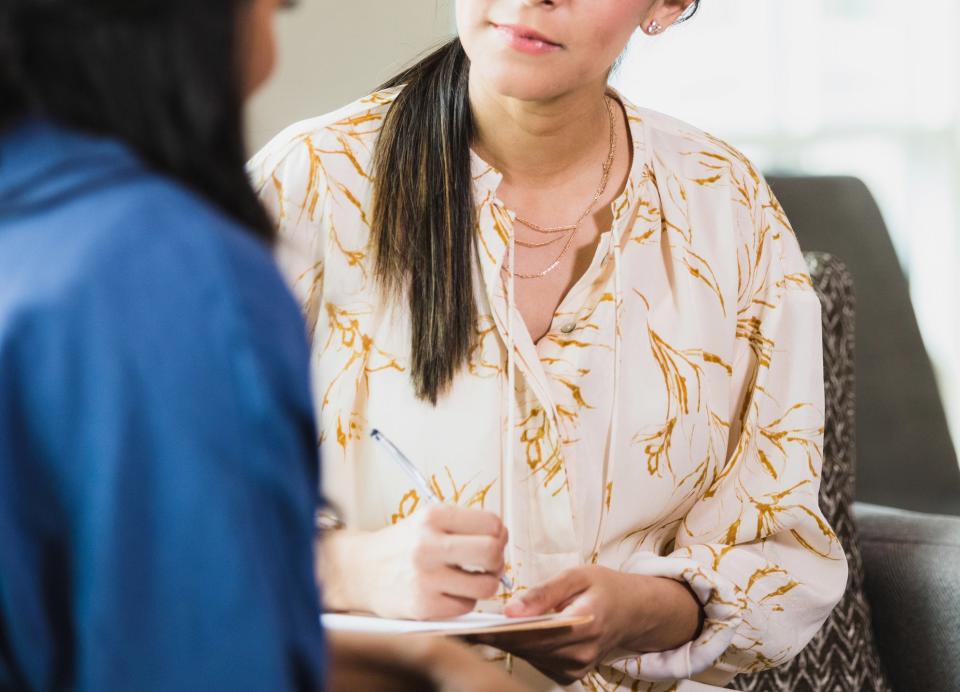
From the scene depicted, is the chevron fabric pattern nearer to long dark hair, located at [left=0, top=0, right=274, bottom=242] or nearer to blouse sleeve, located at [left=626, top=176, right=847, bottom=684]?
blouse sleeve, located at [left=626, top=176, right=847, bottom=684]

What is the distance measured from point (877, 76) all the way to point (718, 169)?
1.95m

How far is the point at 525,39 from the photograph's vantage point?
1.12 metres

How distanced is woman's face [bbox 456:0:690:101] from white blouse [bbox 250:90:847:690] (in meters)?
0.12

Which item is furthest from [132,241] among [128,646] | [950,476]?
[950,476]

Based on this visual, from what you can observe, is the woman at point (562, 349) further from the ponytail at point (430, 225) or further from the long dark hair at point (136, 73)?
the long dark hair at point (136, 73)

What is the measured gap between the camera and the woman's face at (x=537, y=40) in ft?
3.66

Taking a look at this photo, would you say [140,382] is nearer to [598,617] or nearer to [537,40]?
[598,617]

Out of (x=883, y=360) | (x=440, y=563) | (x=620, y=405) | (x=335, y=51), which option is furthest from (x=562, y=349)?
(x=335, y=51)

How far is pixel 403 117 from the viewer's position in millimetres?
1229

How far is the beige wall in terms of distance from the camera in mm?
2305

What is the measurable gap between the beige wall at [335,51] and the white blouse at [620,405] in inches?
42.3

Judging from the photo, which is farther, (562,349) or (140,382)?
(562,349)

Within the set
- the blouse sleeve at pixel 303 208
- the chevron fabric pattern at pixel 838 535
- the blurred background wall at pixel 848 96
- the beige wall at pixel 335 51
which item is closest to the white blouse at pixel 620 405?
the blouse sleeve at pixel 303 208

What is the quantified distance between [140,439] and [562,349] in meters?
0.78
